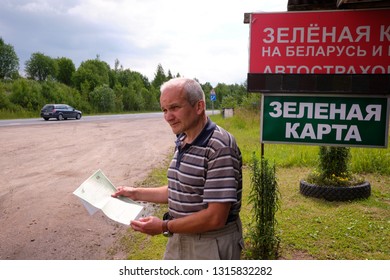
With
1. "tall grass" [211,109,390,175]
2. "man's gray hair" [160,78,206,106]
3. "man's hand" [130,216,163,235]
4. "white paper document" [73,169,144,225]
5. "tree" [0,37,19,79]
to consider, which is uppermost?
"tree" [0,37,19,79]

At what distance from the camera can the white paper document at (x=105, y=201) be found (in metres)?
1.96

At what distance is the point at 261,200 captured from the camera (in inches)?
126

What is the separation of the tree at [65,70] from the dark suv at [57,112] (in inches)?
1152

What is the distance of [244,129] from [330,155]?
31.2 ft

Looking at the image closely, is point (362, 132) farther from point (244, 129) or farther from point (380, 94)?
point (244, 129)

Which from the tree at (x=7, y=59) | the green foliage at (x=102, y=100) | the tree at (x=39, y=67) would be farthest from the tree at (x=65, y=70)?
the tree at (x=7, y=59)

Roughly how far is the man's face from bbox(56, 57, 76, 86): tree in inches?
2194

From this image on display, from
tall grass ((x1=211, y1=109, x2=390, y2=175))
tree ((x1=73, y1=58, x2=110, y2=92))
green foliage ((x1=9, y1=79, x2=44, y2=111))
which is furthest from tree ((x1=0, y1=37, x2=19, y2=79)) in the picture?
tall grass ((x1=211, y1=109, x2=390, y2=175))

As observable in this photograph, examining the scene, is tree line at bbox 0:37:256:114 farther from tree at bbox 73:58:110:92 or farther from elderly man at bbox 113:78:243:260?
elderly man at bbox 113:78:243:260

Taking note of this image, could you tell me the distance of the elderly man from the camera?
5.44ft

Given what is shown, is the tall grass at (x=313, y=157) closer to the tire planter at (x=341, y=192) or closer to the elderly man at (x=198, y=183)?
the tire planter at (x=341, y=192)

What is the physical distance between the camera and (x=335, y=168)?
5.36 metres

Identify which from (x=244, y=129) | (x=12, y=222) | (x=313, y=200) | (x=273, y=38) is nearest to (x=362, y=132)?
(x=273, y=38)

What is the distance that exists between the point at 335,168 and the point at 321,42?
3.19 m
